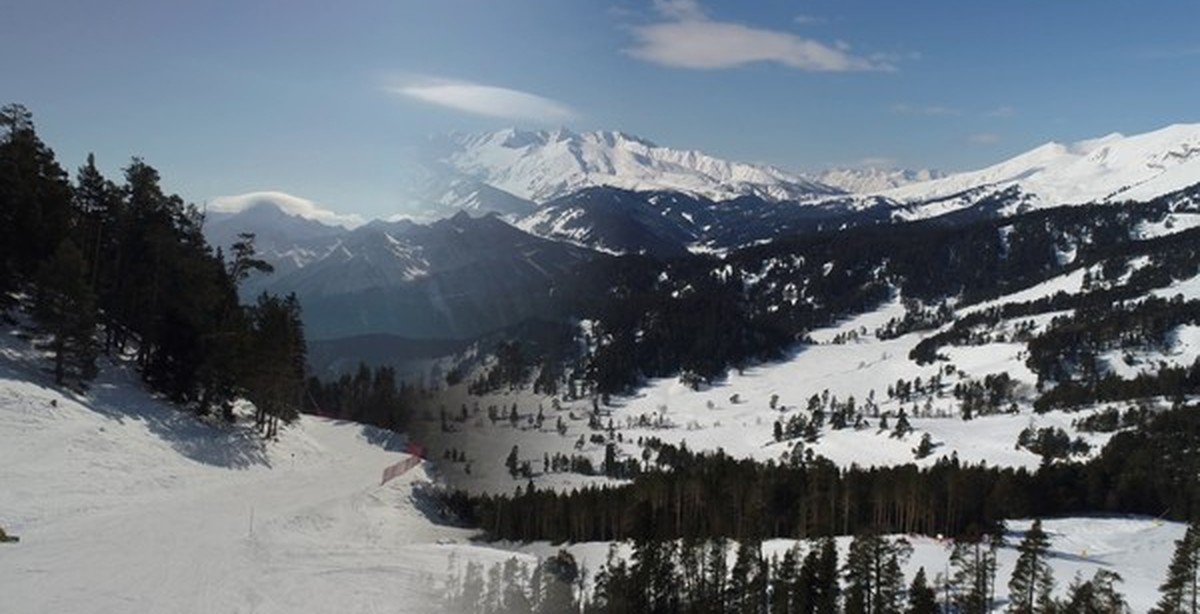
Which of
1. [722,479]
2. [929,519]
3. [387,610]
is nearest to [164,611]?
[387,610]

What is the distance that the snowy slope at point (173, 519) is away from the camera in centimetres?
4559

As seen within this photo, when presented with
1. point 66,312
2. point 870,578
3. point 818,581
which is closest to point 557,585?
point 818,581

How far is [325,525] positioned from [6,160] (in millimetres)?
42087

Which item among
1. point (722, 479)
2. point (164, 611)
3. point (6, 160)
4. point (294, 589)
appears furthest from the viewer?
point (722, 479)

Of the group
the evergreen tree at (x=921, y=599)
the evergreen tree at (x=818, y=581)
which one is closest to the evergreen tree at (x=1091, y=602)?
the evergreen tree at (x=921, y=599)

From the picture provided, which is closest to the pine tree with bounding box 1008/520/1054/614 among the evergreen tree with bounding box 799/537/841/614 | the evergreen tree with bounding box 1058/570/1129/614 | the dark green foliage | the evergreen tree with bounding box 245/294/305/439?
the evergreen tree with bounding box 1058/570/1129/614

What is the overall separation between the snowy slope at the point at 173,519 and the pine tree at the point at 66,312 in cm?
244

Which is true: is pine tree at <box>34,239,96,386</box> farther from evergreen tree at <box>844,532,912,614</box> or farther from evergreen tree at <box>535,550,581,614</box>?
evergreen tree at <box>844,532,912,614</box>

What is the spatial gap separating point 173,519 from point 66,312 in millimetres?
→ 24149

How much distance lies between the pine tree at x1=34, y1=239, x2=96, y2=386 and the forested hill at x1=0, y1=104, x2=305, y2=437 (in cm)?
10

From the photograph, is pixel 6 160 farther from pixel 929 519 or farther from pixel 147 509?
pixel 929 519

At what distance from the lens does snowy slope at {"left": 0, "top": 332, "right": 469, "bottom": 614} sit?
45.6 m

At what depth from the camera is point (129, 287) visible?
91312 mm

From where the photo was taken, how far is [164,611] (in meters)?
43.2
